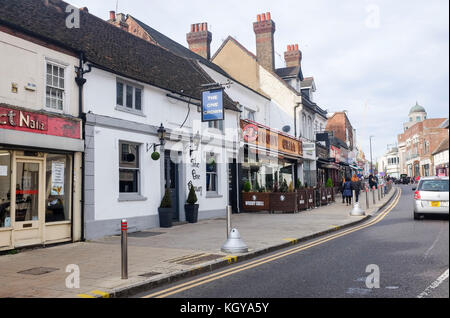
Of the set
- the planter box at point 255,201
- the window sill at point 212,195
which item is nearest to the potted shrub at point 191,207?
the window sill at point 212,195

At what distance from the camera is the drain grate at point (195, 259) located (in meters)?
7.93

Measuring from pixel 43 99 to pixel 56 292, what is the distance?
613 centimetres

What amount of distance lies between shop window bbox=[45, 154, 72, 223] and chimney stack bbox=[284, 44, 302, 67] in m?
25.2

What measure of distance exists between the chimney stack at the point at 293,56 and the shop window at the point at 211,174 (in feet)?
58.2

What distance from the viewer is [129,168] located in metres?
13.2

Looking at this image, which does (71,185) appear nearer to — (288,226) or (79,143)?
(79,143)

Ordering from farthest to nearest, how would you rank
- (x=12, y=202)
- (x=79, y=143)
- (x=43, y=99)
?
(x=79, y=143), (x=43, y=99), (x=12, y=202)

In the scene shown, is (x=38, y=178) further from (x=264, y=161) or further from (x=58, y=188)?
(x=264, y=161)

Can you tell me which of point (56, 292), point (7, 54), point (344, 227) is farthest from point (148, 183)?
point (56, 292)

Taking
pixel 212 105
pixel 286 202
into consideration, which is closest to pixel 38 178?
pixel 212 105

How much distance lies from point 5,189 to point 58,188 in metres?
1.50

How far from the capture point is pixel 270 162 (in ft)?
79.9

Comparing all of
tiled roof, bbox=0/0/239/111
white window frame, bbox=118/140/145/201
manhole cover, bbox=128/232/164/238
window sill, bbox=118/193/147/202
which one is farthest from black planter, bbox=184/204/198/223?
tiled roof, bbox=0/0/239/111

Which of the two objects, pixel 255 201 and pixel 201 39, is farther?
pixel 201 39
